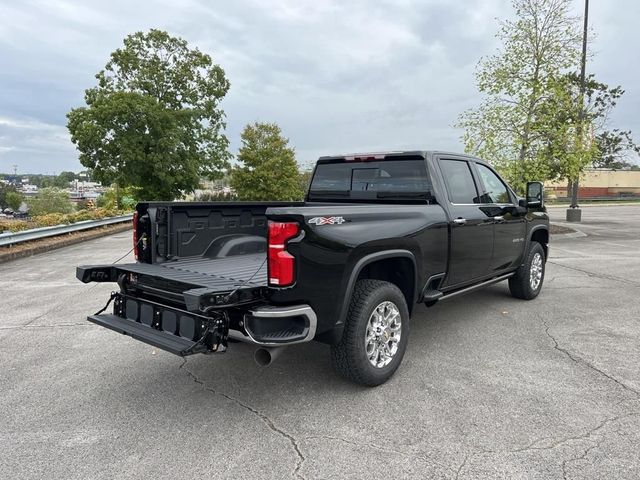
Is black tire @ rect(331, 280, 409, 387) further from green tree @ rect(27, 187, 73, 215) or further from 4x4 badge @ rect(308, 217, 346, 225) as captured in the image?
green tree @ rect(27, 187, 73, 215)

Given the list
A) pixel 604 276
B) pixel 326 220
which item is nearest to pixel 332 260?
pixel 326 220

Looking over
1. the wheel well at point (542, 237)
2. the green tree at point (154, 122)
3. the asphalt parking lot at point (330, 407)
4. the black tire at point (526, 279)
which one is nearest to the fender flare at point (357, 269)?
the asphalt parking lot at point (330, 407)

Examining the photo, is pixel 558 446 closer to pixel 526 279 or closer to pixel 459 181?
pixel 459 181

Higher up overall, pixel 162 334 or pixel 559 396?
pixel 162 334

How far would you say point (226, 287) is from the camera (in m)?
3.11

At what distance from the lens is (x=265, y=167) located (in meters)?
44.4

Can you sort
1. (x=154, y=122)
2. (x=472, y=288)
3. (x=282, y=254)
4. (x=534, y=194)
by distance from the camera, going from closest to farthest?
(x=282, y=254)
(x=472, y=288)
(x=534, y=194)
(x=154, y=122)

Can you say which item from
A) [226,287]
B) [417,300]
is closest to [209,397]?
[226,287]

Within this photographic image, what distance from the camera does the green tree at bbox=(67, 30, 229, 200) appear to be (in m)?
32.3

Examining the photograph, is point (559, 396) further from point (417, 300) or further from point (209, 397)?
point (209, 397)

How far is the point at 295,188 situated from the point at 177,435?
4443cm

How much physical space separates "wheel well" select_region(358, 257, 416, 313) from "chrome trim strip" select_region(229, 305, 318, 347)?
95 cm

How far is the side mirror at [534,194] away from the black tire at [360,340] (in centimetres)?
312

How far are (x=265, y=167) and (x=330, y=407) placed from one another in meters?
42.1
